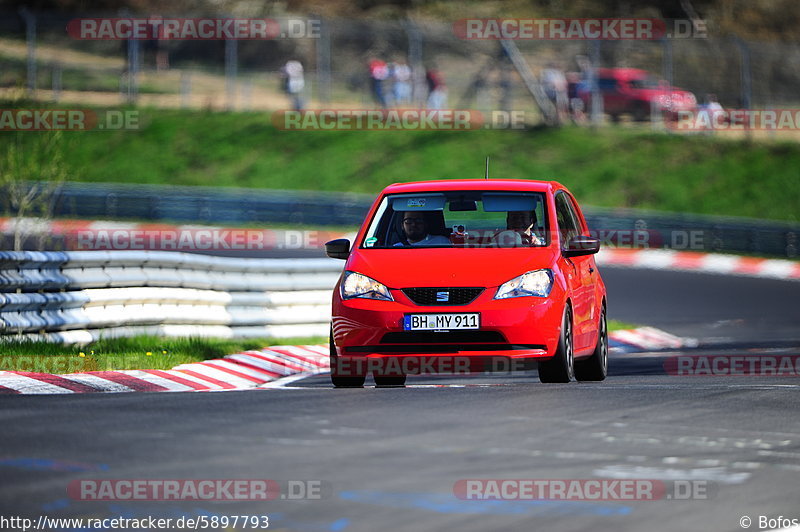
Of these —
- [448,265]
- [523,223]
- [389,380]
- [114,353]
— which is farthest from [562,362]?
[114,353]

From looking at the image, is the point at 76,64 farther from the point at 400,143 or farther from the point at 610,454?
the point at 610,454

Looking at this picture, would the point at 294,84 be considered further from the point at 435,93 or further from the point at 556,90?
the point at 556,90

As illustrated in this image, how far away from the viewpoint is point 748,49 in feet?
120

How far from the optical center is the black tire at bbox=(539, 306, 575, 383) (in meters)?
11.3

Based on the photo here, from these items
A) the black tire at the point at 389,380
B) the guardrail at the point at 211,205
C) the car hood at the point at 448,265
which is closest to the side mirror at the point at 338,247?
the car hood at the point at 448,265

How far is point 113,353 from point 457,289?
159 inches

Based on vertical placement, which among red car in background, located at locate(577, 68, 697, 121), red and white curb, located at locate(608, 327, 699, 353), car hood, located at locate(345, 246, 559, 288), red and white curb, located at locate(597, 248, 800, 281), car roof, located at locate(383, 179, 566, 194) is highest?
red car in background, located at locate(577, 68, 697, 121)

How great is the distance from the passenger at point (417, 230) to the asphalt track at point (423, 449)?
62.2 inches

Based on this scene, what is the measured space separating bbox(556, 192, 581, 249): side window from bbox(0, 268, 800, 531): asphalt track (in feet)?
4.59

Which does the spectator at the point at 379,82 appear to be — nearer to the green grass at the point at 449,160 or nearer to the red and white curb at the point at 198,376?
the green grass at the point at 449,160

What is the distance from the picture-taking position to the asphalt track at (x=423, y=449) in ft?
20.1

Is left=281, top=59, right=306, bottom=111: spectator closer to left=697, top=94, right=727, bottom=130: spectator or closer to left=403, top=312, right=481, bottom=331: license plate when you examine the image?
left=697, top=94, right=727, bottom=130: spectator

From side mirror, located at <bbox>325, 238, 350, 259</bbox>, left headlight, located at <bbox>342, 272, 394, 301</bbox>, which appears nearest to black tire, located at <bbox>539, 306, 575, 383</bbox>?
left headlight, located at <bbox>342, 272, 394, 301</bbox>

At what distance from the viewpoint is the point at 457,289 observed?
36.3 feet
